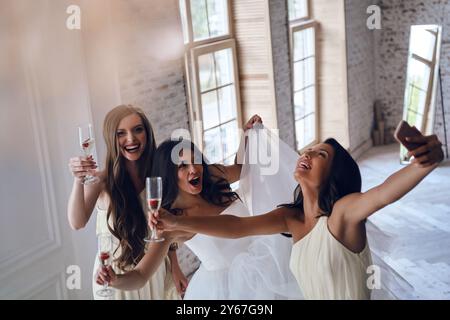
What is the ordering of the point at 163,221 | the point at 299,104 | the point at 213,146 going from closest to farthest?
the point at 163,221, the point at 213,146, the point at 299,104

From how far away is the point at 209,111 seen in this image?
4.43m

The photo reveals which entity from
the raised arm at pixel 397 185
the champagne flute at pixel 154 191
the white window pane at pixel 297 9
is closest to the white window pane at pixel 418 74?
the white window pane at pixel 297 9

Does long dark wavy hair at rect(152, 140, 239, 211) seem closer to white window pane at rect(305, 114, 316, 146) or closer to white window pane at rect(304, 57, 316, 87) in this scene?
white window pane at rect(305, 114, 316, 146)

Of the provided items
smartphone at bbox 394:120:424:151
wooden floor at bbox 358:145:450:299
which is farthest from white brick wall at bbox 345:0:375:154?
smartphone at bbox 394:120:424:151

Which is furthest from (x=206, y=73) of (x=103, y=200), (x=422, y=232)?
(x=422, y=232)

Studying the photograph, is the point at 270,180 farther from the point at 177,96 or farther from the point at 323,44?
the point at 323,44

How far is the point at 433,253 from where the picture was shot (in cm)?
414

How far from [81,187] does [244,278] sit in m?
1.05

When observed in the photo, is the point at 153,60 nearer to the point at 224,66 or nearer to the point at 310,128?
the point at 224,66

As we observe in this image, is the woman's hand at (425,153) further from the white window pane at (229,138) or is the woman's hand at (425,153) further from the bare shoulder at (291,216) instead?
the white window pane at (229,138)

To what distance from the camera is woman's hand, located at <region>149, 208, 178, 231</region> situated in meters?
3.40

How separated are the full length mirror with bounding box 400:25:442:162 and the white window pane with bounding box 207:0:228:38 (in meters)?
1.24

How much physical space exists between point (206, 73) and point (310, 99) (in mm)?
762

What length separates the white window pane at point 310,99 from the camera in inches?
184
